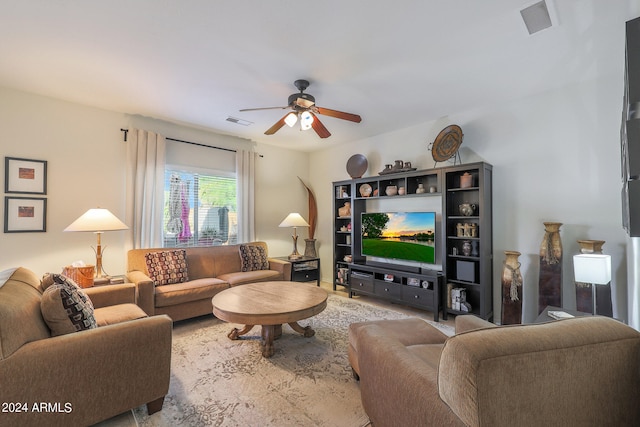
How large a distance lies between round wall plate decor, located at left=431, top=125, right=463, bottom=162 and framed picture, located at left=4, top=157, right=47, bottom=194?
4.63m

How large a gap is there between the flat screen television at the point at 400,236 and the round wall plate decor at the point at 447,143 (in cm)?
76

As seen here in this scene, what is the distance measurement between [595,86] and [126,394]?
A: 178 inches

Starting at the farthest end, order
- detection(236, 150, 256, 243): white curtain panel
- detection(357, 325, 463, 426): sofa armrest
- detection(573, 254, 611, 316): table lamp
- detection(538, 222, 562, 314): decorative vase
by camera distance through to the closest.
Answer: detection(236, 150, 256, 243): white curtain panel < detection(538, 222, 562, 314): decorative vase < detection(573, 254, 611, 316): table lamp < detection(357, 325, 463, 426): sofa armrest

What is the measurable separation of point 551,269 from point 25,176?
5593 millimetres

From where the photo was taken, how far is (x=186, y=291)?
3236mm

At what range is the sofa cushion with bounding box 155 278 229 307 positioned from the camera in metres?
3.09

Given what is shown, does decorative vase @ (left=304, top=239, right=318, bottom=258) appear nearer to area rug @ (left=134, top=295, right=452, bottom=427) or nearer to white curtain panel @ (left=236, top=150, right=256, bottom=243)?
white curtain panel @ (left=236, top=150, right=256, bottom=243)

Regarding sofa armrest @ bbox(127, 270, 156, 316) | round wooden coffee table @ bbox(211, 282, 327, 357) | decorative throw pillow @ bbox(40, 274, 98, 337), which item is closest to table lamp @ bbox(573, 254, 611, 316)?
round wooden coffee table @ bbox(211, 282, 327, 357)

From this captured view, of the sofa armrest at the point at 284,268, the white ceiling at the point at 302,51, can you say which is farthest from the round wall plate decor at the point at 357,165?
the sofa armrest at the point at 284,268

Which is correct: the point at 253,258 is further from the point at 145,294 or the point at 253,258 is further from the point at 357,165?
the point at 357,165

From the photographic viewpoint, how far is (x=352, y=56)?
2.38 meters

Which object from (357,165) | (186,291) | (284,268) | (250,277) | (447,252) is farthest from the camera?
(357,165)

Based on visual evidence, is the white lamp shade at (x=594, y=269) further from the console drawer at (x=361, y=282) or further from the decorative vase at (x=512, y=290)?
the console drawer at (x=361, y=282)

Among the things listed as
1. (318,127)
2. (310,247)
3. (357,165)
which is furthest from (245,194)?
(318,127)
